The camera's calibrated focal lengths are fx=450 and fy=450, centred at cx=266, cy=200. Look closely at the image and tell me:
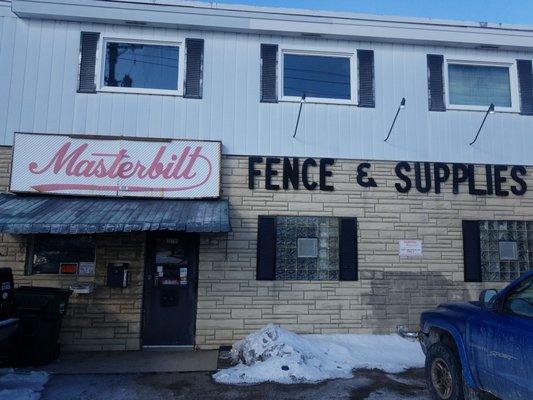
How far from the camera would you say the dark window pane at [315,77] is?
895cm

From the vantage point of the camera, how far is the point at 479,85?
9445 millimetres

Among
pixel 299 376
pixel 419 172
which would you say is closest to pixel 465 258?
pixel 419 172

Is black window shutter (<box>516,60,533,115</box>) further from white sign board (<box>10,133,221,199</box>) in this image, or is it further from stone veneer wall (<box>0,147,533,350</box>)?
white sign board (<box>10,133,221,199</box>)

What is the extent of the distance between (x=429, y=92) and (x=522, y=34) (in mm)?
2376

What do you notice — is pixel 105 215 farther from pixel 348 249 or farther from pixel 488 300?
pixel 488 300

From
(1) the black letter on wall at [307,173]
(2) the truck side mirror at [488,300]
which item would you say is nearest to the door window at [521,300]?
(2) the truck side mirror at [488,300]

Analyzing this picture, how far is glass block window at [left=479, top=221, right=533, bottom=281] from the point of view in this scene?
8844mm

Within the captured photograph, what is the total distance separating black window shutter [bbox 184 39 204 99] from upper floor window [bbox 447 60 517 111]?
200 inches

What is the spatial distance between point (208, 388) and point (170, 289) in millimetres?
2519

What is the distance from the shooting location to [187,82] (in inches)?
339

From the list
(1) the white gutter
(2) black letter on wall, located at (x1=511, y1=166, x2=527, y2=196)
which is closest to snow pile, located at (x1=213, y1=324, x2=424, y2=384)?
(2) black letter on wall, located at (x1=511, y1=166, x2=527, y2=196)

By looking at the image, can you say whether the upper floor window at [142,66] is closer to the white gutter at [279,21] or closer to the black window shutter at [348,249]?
the white gutter at [279,21]

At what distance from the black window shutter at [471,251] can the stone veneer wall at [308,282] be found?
0.12m

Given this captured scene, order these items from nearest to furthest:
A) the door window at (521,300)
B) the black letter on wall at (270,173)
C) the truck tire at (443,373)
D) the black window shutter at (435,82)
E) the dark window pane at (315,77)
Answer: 1. the door window at (521,300)
2. the truck tire at (443,373)
3. the black letter on wall at (270,173)
4. the dark window pane at (315,77)
5. the black window shutter at (435,82)
